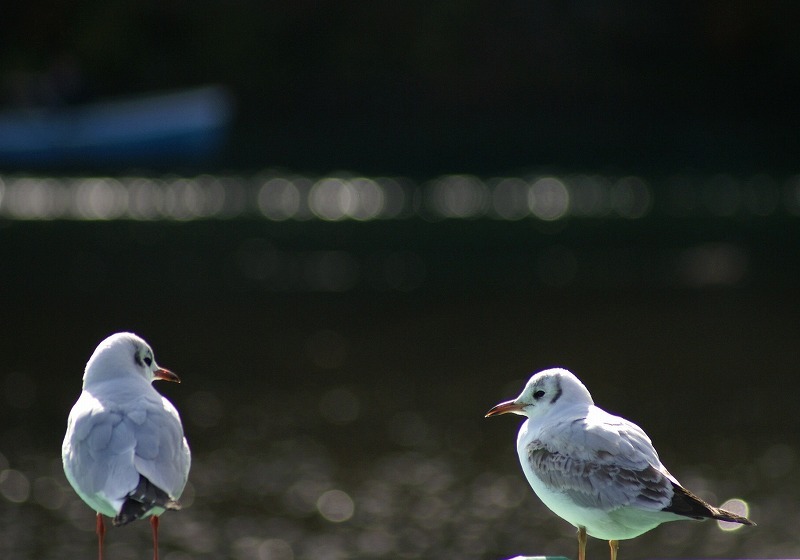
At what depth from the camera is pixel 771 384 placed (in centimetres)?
1889

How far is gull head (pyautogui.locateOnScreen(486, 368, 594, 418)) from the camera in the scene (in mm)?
6293

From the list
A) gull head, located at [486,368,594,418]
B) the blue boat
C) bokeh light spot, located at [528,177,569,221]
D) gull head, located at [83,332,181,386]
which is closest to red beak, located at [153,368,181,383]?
gull head, located at [83,332,181,386]

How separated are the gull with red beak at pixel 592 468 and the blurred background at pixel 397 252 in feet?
21.2

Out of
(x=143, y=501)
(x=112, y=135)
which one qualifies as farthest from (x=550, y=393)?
(x=112, y=135)

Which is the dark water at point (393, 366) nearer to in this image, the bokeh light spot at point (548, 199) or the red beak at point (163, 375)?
the bokeh light spot at point (548, 199)

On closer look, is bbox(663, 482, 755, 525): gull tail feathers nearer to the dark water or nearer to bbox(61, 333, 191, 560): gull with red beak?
bbox(61, 333, 191, 560): gull with red beak

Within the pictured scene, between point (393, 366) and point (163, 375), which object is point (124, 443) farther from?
point (393, 366)

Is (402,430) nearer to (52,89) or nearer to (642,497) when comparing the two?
(642,497)

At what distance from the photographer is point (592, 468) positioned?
19.5 feet

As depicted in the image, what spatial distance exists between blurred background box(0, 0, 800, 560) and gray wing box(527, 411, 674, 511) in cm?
660

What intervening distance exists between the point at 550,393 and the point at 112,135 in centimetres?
4167

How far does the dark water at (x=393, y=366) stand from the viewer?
13562 mm

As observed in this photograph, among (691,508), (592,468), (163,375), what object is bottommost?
(691,508)

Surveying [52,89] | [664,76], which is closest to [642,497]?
[52,89]
